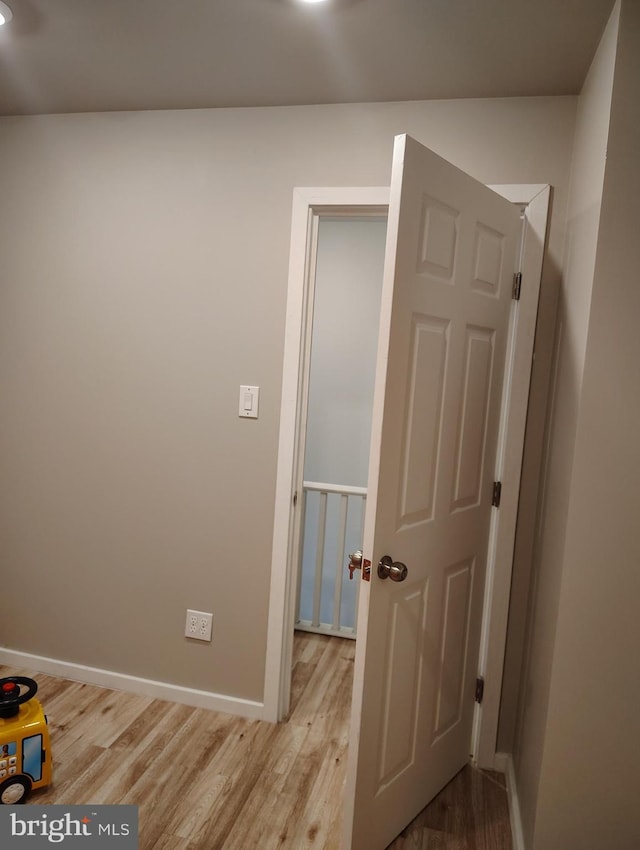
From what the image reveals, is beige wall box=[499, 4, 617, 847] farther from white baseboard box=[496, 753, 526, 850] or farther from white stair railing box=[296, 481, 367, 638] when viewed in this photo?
white stair railing box=[296, 481, 367, 638]

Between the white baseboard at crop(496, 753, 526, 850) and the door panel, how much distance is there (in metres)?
0.21

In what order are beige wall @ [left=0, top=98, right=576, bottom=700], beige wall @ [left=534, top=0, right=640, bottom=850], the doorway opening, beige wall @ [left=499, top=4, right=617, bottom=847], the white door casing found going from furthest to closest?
the doorway opening, beige wall @ [left=0, top=98, right=576, bottom=700], the white door casing, beige wall @ [left=499, top=4, right=617, bottom=847], beige wall @ [left=534, top=0, right=640, bottom=850]

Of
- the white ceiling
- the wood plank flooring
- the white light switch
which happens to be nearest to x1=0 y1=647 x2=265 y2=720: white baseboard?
the wood plank flooring

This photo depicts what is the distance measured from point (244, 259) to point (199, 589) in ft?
4.50

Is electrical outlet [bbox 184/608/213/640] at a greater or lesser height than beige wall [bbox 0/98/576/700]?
lesser

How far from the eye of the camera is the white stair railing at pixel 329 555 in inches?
127

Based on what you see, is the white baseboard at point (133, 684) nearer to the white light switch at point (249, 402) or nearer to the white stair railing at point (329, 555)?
the white stair railing at point (329, 555)

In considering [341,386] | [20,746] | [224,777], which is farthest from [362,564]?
[341,386]

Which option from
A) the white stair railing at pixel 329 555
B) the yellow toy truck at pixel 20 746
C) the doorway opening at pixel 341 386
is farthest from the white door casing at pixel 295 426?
the doorway opening at pixel 341 386

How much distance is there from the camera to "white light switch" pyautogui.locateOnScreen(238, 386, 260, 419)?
2318mm

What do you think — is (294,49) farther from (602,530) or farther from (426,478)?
(602,530)

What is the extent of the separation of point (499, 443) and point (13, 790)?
195 cm

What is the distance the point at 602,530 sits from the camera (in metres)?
1.47

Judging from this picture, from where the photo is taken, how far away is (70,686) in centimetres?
260
